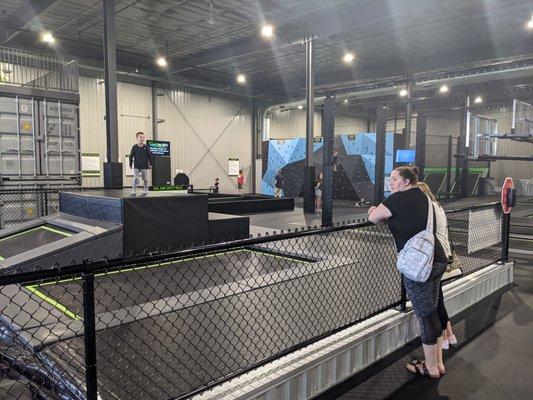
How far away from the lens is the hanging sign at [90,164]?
1352 cm

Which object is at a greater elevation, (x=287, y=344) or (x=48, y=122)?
(x=48, y=122)

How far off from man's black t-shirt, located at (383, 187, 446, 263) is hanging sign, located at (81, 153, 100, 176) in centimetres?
1300

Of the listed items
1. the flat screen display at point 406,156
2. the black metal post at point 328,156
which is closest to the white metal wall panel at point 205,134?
the flat screen display at point 406,156

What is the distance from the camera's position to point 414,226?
2.53 m

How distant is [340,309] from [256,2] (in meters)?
8.18

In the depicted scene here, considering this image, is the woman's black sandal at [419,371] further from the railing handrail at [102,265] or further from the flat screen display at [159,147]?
the flat screen display at [159,147]

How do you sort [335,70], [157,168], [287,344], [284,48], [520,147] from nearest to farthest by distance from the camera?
[287,344], [284,48], [157,168], [335,70], [520,147]

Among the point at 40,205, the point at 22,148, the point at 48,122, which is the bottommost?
the point at 40,205

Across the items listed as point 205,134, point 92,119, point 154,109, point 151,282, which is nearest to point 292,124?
point 205,134

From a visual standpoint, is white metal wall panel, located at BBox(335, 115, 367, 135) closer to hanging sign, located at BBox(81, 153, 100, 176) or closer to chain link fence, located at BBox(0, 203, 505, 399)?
hanging sign, located at BBox(81, 153, 100, 176)

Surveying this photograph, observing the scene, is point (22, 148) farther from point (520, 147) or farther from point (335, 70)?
point (520, 147)

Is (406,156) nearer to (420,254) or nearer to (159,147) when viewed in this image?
(420,254)

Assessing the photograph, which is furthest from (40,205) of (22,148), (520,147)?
(520,147)

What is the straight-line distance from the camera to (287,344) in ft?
8.84
